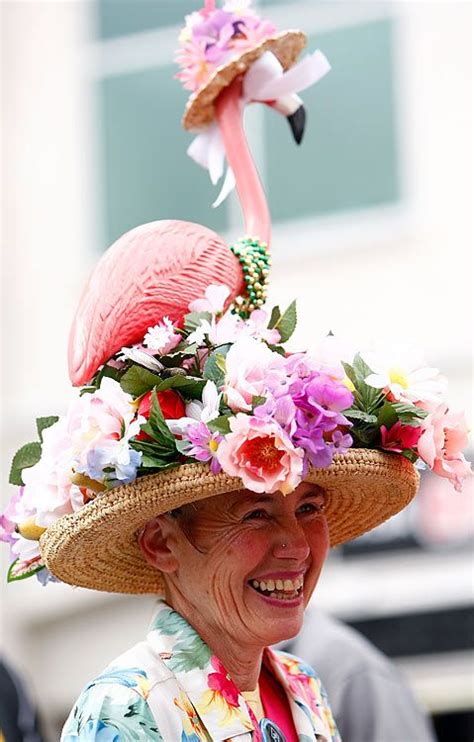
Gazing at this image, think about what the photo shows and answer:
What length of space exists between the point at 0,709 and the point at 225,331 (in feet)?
6.29

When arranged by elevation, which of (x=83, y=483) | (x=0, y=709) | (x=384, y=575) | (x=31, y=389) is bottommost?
(x=384, y=575)

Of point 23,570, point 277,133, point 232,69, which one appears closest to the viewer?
point 23,570

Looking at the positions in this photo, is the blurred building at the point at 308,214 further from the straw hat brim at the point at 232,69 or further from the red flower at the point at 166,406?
the red flower at the point at 166,406

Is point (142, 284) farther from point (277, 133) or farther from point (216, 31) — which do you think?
point (277, 133)

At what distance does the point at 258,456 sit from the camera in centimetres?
254

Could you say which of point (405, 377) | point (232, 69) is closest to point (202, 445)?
point (405, 377)

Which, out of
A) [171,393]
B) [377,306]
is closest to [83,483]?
[171,393]

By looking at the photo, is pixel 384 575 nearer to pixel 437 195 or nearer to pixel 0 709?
pixel 437 195

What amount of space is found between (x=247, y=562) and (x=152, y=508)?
228 mm

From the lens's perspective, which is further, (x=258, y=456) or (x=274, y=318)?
(x=274, y=318)

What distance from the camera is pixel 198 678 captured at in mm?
2762

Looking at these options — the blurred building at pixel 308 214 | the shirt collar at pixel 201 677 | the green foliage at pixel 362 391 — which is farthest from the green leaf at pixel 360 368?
the blurred building at pixel 308 214

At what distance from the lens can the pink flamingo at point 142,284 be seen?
2854 millimetres

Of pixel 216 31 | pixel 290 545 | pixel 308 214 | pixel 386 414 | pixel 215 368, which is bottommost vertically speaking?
pixel 308 214
